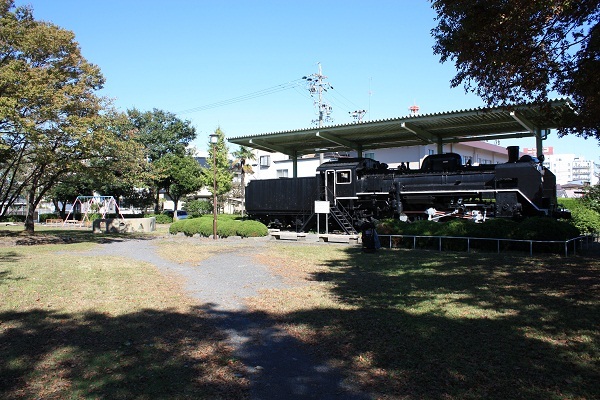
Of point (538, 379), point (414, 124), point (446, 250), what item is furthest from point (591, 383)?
point (414, 124)

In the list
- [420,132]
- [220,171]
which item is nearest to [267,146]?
[420,132]

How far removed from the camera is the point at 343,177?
22203mm

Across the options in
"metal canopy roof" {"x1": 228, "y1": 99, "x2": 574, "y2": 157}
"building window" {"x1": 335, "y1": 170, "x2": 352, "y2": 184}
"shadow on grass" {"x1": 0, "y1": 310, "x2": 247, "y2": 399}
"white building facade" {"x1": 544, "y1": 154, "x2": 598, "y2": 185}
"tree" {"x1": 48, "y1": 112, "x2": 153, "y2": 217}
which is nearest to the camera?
"shadow on grass" {"x1": 0, "y1": 310, "x2": 247, "y2": 399}

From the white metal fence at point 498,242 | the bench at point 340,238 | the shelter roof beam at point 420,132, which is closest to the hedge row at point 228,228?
the bench at point 340,238

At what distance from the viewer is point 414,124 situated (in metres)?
21.0

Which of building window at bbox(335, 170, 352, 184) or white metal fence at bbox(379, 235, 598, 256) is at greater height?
building window at bbox(335, 170, 352, 184)

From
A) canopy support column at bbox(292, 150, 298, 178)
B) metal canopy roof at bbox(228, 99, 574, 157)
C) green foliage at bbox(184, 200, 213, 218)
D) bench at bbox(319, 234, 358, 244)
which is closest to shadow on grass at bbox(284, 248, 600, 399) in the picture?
bench at bbox(319, 234, 358, 244)

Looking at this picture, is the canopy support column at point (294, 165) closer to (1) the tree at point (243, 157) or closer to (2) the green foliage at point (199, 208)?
(2) the green foliage at point (199, 208)

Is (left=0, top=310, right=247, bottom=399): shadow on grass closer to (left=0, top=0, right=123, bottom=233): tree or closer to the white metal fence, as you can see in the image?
the white metal fence

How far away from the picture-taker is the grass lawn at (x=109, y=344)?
4145 millimetres

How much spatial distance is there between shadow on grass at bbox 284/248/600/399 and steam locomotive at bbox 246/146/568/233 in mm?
7500

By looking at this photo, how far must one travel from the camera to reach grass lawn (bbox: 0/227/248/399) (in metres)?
4.14

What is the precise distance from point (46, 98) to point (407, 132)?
1683 cm

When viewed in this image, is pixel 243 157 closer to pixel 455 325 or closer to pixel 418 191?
pixel 418 191
